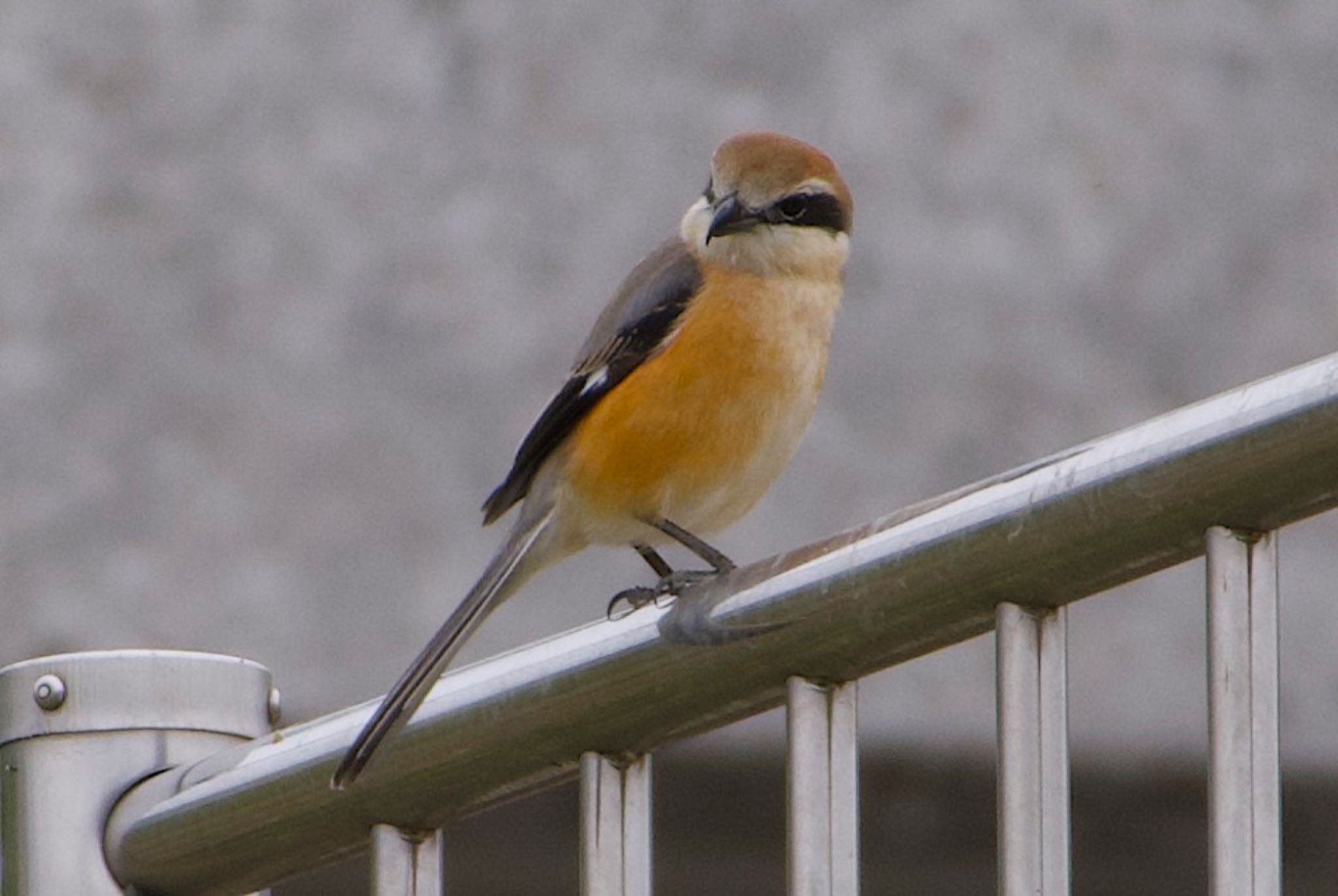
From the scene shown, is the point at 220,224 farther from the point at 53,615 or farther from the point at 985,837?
the point at 985,837

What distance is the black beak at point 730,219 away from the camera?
3447 millimetres

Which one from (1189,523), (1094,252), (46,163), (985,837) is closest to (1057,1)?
(1094,252)

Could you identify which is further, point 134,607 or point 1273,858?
point 134,607

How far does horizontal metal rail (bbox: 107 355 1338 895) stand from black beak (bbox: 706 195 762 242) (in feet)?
5.44

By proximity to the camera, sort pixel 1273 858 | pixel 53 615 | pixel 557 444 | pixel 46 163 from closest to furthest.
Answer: pixel 1273 858
pixel 557 444
pixel 53 615
pixel 46 163

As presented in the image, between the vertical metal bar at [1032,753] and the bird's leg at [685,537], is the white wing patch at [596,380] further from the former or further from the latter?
the vertical metal bar at [1032,753]

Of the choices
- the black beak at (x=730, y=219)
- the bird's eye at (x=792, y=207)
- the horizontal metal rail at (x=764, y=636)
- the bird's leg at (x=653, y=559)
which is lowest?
the horizontal metal rail at (x=764, y=636)

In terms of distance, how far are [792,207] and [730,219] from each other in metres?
0.11

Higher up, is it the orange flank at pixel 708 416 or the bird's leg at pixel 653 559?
the orange flank at pixel 708 416

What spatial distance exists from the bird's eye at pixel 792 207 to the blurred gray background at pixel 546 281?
3.91 feet

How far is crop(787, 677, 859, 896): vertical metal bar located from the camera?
1.46 meters

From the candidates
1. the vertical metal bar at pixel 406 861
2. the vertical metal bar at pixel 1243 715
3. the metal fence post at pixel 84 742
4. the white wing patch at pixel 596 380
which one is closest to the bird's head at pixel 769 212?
the white wing patch at pixel 596 380

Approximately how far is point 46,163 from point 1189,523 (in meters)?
3.87

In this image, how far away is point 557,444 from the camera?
3416mm
